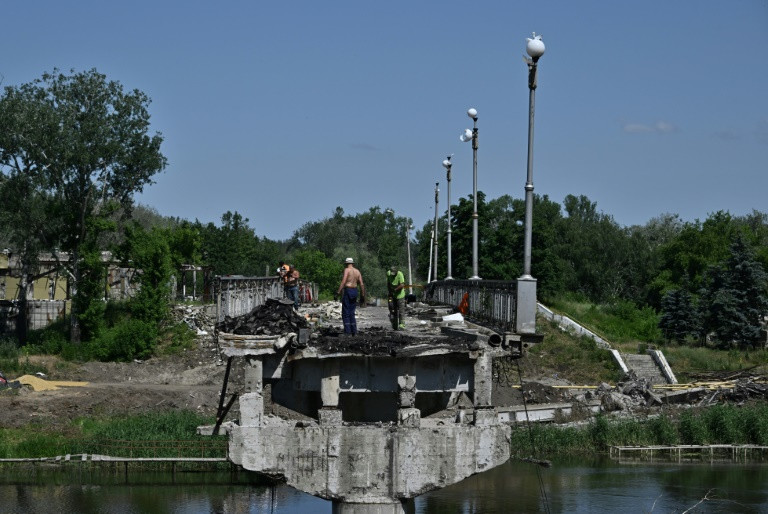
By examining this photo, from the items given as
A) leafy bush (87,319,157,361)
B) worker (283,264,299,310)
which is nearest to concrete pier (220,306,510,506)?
worker (283,264,299,310)

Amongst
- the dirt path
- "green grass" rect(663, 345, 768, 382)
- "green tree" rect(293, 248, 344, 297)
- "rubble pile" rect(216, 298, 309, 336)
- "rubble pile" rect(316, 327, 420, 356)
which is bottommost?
the dirt path

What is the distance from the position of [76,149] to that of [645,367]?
1125 inches

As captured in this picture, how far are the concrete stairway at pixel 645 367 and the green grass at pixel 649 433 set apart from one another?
12131 mm

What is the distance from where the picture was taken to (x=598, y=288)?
110 meters

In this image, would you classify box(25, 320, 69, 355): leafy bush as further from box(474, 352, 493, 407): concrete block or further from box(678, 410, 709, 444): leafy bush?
box(474, 352, 493, 407): concrete block

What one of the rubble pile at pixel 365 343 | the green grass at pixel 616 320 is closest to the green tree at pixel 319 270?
the green grass at pixel 616 320

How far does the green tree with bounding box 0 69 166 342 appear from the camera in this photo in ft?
172

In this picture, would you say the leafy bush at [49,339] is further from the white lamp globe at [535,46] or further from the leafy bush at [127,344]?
the white lamp globe at [535,46]

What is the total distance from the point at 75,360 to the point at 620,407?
23.4m

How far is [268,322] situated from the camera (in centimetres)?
2417

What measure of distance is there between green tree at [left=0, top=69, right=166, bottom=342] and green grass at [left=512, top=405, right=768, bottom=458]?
932 inches

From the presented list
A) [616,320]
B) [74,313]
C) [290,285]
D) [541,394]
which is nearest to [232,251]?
[616,320]

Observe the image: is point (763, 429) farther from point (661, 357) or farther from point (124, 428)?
point (124, 428)

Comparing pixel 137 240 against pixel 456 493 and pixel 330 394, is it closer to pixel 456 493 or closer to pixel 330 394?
pixel 456 493
